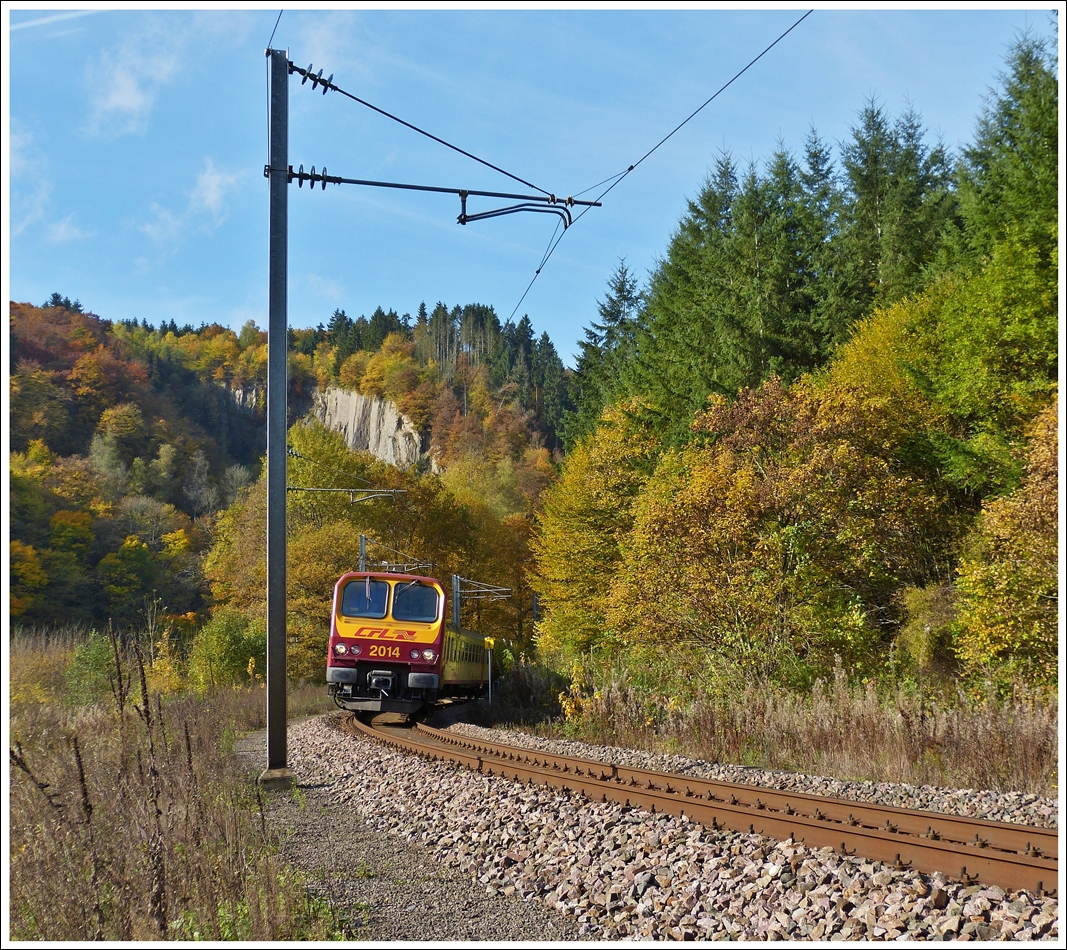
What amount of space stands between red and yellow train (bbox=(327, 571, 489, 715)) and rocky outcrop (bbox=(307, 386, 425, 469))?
85.6 metres

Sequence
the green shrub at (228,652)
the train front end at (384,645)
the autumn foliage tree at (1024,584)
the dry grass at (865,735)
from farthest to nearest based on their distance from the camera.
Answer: the green shrub at (228,652)
the train front end at (384,645)
the autumn foliage tree at (1024,584)
the dry grass at (865,735)

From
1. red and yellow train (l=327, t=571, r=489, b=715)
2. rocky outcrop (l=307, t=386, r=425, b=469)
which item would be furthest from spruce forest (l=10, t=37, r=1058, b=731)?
rocky outcrop (l=307, t=386, r=425, b=469)

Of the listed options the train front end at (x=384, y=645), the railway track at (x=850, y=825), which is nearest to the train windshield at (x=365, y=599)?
the train front end at (x=384, y=645)

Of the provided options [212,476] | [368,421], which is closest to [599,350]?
[212,476]

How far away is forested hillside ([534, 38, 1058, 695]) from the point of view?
53.0 ft

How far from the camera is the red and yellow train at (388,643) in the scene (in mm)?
14945

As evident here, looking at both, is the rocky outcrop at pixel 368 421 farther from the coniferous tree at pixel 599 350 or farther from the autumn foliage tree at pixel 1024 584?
the autumn foliage tree at pixel 1024 584

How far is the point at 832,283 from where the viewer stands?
3070cm

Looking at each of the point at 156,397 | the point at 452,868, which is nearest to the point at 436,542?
the point at 452,868

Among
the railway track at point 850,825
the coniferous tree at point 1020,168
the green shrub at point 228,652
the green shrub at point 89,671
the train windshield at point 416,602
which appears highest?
the coniferous tree at point 1020,168

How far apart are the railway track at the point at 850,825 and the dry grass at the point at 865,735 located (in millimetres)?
2503

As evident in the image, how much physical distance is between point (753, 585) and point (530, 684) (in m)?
8.70

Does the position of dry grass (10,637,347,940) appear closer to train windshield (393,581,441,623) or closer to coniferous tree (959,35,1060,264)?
train windshield (393,581,441,623)

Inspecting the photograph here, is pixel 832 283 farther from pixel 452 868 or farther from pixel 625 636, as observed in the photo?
pixel 452 868
